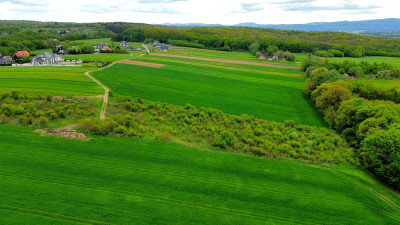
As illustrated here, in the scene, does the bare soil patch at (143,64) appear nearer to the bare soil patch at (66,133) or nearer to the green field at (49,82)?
the green field at (49,82)

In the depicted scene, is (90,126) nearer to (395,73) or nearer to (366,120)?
(366,120)

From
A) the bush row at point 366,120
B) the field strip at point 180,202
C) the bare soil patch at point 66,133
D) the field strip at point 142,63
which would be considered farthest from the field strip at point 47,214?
the field strip at point 142,63

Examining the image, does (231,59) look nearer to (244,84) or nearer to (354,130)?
(244,84)

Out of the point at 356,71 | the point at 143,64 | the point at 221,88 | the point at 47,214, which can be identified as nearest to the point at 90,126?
the point at 47,214

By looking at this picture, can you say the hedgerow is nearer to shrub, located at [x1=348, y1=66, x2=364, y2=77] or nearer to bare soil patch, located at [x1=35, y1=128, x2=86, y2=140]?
bare soil patch, located at [x1=35, y1=128, x2=86, y2=140]

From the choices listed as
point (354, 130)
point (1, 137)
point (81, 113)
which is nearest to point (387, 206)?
point (354, 130)

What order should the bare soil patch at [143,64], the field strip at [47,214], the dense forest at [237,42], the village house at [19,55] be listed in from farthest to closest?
the dense forest at [237,42], the village house at [19,55], the bare soil patch at [143,64], the field strip at [47,214]
